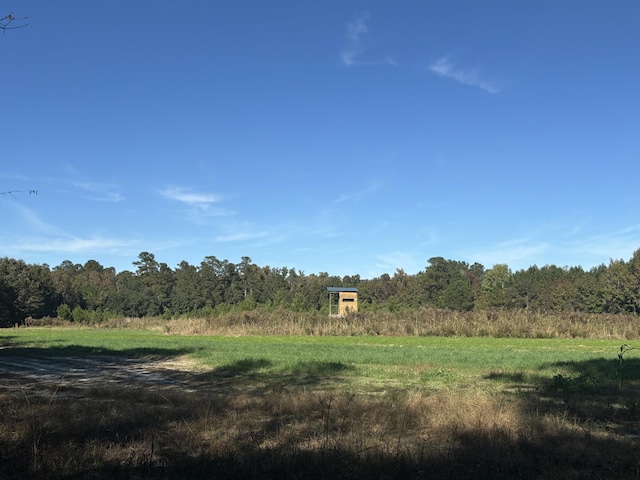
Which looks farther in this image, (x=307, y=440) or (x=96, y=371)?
(x=96, y=371)

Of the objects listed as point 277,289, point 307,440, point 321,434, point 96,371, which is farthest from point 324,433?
point 277,289

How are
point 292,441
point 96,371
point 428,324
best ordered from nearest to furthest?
point 292,441 → point 96,371 → point 428,324

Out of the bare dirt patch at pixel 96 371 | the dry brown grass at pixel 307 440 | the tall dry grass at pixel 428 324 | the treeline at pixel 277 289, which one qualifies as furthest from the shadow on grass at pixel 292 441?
the treeline at pixel 277 289

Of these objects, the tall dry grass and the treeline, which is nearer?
the tall dry grass

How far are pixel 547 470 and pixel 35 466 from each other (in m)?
5.44

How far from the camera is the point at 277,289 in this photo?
136m

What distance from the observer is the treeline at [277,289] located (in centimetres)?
9056

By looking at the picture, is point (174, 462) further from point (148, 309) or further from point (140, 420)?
point (148, 309)

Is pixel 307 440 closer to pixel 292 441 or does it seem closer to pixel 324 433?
pixel 292 441

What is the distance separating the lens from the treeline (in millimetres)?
90562

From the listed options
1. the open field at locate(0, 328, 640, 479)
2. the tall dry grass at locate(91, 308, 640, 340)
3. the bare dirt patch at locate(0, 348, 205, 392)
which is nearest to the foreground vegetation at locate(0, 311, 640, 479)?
Answer: the open field at locate(0, 328, 640, 479)

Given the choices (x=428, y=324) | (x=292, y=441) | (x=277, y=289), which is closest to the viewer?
(x=292, y=441)

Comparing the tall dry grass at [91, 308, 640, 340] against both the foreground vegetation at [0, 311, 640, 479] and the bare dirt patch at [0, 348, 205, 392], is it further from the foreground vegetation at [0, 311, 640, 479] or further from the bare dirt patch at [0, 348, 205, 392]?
the foreground vegetation at [0, 311, 640, 479]

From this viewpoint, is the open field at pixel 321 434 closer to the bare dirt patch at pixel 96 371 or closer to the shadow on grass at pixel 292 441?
the shadow on grass at pixel 292 441
